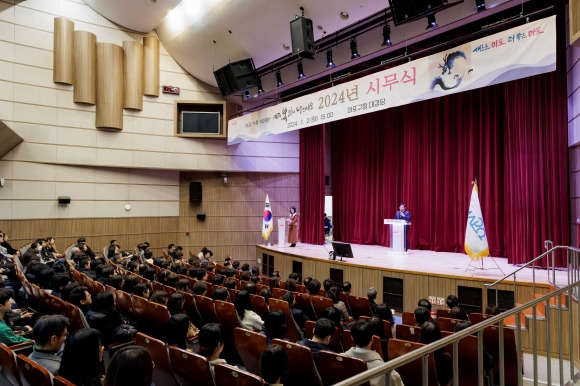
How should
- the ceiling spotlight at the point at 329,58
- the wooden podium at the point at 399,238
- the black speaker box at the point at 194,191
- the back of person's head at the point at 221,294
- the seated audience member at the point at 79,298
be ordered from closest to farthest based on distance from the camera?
the seated audience member at the point at 79,298 < the back of person's head at the point at 221,294 < the ceiling spotlight at the point at 329,58 < the wooden podium at the point at 399,238 < the black speaker box at the point at 194,191

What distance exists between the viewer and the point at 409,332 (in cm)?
378

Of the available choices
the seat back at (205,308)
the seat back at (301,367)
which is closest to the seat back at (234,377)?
the seat back at (301,367)

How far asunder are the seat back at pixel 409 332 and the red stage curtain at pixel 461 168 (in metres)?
5.02

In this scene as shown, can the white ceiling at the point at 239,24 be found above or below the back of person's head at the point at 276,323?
above

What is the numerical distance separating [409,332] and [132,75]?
9.91 meters

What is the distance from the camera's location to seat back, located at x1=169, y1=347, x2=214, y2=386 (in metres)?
2.46

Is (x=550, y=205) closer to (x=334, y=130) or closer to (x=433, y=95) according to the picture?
(x=433, y=95)

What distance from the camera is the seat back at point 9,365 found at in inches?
95.3

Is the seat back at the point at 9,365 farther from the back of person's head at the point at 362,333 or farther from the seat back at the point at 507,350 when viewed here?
the seat back at the point at 507,350

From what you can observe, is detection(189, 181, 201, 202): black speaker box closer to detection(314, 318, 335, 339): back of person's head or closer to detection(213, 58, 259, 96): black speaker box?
detection(213, 58, 259, 96): black speaker box

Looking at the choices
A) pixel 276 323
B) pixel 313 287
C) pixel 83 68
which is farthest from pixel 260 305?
pixel 83 68

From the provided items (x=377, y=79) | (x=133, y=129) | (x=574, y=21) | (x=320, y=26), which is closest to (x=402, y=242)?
(x=377, y=79)

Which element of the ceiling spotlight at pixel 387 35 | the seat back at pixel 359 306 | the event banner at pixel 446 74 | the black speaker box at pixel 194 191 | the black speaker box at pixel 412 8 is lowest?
the seat back at pixel 359 306

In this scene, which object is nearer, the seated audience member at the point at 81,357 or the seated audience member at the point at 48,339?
the seated audience member at the point at 81,357
